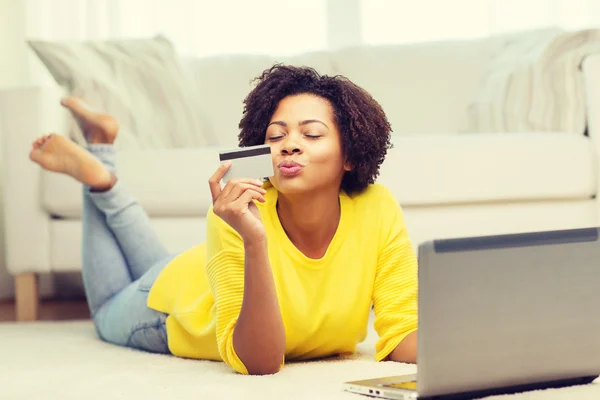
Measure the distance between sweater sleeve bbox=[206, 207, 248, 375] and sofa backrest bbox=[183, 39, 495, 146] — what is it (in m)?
1.48

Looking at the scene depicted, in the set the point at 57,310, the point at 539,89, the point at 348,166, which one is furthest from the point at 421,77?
the point at 348,166

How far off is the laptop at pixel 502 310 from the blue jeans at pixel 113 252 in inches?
36.0

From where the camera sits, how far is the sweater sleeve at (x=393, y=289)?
1304 millimetres

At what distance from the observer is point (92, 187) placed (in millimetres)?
1724

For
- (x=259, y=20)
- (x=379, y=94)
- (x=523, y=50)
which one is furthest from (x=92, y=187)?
(x=259, y=20)

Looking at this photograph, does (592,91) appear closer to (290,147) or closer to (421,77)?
(421,77)

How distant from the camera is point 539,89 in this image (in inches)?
97.6

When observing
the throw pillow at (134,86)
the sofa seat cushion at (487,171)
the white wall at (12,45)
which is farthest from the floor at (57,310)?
the sofa seat cushion at (487,171)

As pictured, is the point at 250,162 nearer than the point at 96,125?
Yes

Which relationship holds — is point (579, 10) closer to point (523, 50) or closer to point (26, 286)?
point (523, 50)

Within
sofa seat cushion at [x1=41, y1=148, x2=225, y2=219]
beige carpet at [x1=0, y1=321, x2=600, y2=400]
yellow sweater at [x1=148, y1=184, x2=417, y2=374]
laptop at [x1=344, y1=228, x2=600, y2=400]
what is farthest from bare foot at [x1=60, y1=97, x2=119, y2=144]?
laptop at [x1=344, y1=228, x2=600, y2=400]

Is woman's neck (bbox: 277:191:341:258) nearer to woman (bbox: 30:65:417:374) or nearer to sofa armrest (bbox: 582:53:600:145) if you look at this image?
woman (bbox: 30:65:417:374)

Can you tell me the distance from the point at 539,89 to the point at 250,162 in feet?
5.33

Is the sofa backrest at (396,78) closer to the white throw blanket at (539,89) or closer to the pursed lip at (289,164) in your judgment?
the white throw blanket at (539,89)
